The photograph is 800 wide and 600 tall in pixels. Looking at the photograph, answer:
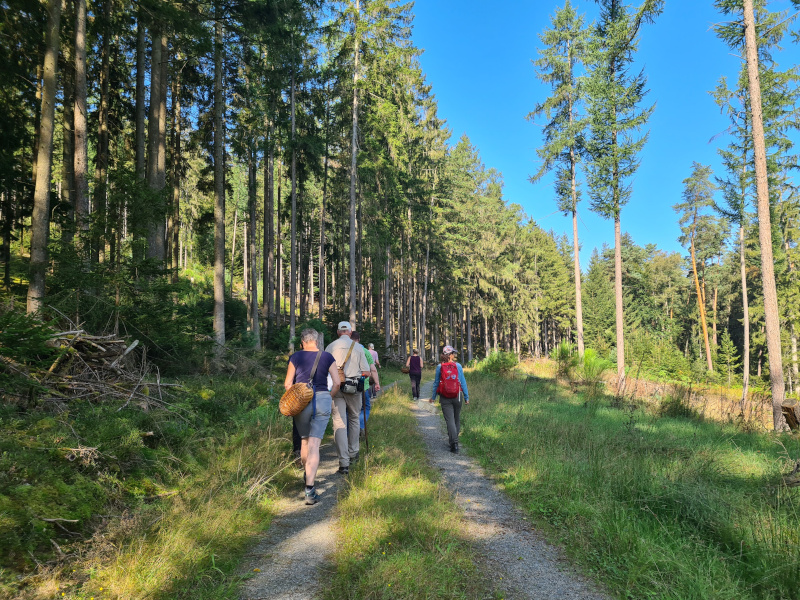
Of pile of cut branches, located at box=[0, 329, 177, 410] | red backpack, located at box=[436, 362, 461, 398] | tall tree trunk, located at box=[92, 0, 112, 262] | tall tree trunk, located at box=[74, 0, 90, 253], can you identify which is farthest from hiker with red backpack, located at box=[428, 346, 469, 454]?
tall tree trunk, located at box=[74, 0, 90, 253]

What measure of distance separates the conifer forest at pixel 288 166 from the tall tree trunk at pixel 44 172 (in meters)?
0.04

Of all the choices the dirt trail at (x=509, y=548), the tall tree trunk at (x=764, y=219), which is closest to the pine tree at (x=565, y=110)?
the tall tree trunk at (x=764, y=219)

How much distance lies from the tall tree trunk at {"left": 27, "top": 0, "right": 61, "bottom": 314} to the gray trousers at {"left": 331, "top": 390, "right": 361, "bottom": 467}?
6217 mm

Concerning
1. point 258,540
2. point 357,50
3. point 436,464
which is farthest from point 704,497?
point 357,50

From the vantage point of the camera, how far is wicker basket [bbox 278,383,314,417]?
5.04m

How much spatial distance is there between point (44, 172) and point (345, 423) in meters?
8.14

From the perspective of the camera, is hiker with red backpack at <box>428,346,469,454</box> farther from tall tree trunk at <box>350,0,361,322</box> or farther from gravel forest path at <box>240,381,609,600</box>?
tall tree trunk at <box>350,0,361,322</box>

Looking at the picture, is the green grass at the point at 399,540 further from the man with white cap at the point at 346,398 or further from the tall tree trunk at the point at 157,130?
the tall tree trunk at the point at 157,130

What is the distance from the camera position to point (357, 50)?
20.1 m

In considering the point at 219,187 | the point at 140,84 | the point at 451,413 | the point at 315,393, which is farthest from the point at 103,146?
A: the point at 451,413

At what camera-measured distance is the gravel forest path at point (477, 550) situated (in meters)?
3.08

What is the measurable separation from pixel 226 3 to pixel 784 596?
1678 centimetres

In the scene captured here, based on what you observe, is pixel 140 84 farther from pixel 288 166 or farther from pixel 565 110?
pixel 565 110

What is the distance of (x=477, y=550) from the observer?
374 centimetres
